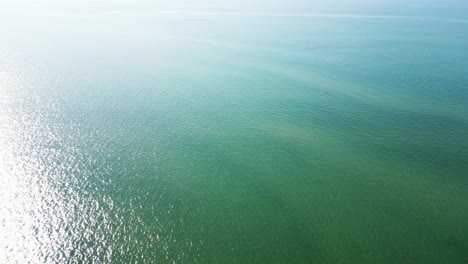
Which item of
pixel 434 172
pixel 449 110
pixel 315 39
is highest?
pixel 315 39

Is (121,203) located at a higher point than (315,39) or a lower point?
lower

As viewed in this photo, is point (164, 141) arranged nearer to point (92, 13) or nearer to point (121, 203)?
point (121, 203)

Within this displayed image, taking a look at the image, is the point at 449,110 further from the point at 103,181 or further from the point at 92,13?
the point at 92,13

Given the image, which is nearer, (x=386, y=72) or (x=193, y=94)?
(x=193, y=94)

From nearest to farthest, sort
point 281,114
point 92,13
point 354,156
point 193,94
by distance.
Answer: point 354,156, point 281,114, point 193,94, point 92,13

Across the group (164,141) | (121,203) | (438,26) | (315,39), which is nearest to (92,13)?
(315,39)

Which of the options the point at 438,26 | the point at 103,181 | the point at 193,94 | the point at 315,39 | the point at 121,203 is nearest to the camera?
the point at 121,203
